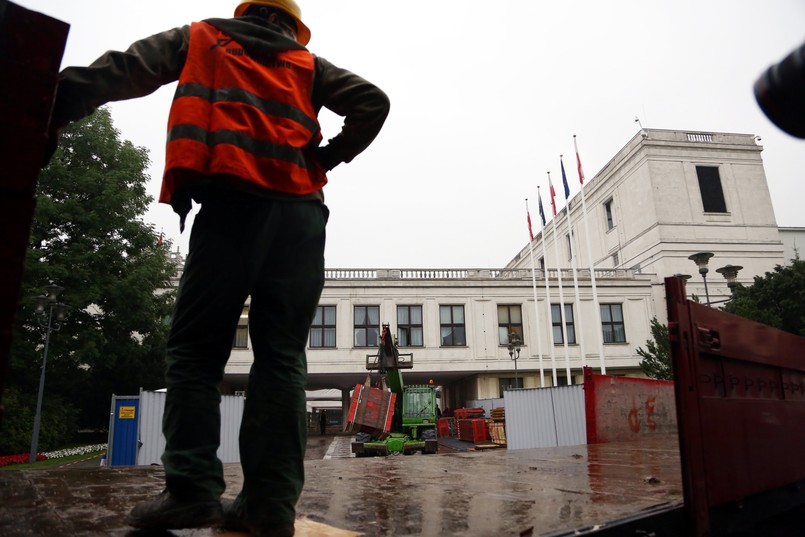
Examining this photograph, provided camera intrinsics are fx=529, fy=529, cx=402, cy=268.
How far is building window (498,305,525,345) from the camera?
3030cm

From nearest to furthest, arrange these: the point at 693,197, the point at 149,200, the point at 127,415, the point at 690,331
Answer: the point at 690,331 < the point at 127,415 < the point at 149,200 < the point at 693,197

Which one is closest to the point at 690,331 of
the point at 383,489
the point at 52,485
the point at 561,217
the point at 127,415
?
the point at 383,489

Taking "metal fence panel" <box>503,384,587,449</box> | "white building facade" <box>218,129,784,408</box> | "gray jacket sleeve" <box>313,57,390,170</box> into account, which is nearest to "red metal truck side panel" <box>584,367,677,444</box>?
"metal fence panel" <box>503,384,587,449</box>

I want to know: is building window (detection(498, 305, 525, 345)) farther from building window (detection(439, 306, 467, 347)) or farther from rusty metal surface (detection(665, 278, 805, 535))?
rusty metal surface (detection(665, 278, 805, 535))

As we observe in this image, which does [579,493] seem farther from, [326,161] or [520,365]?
[520,365]

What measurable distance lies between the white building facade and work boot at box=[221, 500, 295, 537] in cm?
2655

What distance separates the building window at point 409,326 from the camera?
29.8 metres

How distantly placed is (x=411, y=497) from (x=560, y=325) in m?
29.8

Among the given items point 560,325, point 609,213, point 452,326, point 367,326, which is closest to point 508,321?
point 560,325

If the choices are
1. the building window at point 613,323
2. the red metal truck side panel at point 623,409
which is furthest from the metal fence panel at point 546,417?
the building window at point 613,323

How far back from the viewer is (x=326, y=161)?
2.20m

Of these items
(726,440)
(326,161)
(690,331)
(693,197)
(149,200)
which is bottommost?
(726,440)

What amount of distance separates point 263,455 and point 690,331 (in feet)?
6.11

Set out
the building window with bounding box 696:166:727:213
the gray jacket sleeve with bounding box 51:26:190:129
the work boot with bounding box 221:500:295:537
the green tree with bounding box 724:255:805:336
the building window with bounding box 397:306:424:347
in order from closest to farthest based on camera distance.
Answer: the gray jacket sleeve with bounding box 51:26:190:129
the work boot with bounding box 221:500:295:537
the green tree with bounding box 724:255:805:336
the building window with bounding box 397:306:424:347
the building window with bounding box 696:166:727:213
